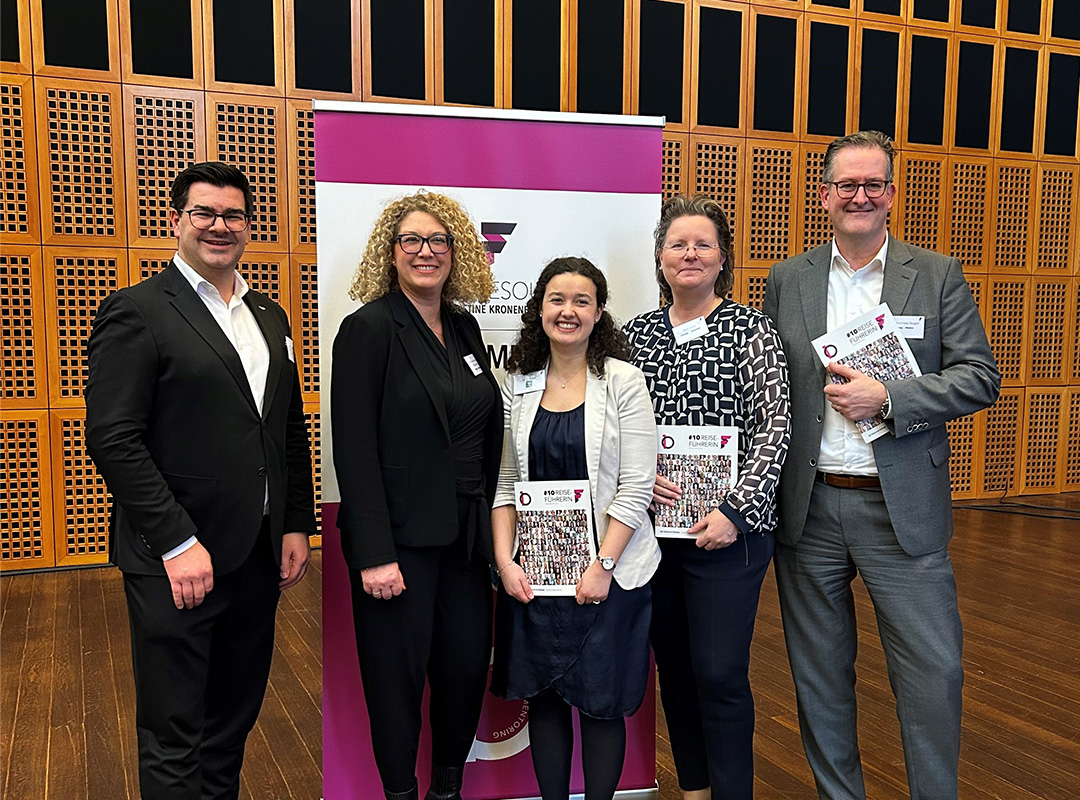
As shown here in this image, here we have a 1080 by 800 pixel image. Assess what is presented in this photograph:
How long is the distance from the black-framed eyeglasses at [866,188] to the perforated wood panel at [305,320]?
4.35m

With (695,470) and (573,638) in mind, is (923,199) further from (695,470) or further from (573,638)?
(573,638)

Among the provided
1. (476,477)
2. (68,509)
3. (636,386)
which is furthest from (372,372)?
(68,509)

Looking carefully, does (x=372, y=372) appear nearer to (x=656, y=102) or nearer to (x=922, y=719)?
(x=922, y=719)

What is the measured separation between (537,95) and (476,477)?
15.1 feet

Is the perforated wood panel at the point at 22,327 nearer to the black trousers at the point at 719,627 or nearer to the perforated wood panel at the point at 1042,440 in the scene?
the black trousers at the point at 719,627

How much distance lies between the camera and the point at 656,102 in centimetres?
638

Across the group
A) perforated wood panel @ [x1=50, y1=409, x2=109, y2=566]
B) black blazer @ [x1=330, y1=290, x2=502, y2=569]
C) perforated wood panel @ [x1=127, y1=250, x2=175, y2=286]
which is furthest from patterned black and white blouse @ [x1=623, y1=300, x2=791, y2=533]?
perforated wood panel @ [x1=50, y1=409, x2=109, y2=566]

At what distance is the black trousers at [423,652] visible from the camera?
2.14 m

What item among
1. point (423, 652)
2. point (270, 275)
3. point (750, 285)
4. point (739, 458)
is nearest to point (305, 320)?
point (270, 275)

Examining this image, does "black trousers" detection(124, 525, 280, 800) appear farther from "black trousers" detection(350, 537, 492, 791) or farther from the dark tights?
the dark tights

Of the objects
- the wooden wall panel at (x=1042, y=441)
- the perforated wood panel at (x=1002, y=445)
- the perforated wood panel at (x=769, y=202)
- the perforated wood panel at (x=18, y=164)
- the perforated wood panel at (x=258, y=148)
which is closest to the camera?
the perforated wood panel at (x=18, y=164)

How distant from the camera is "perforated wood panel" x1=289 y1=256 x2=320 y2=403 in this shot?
5789 millimetres

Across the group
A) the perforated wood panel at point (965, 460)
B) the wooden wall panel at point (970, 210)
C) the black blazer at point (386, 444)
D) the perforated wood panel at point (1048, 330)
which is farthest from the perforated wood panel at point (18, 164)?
the perforated wood panel at point (1048, 330)

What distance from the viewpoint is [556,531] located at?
2141 millimetres
